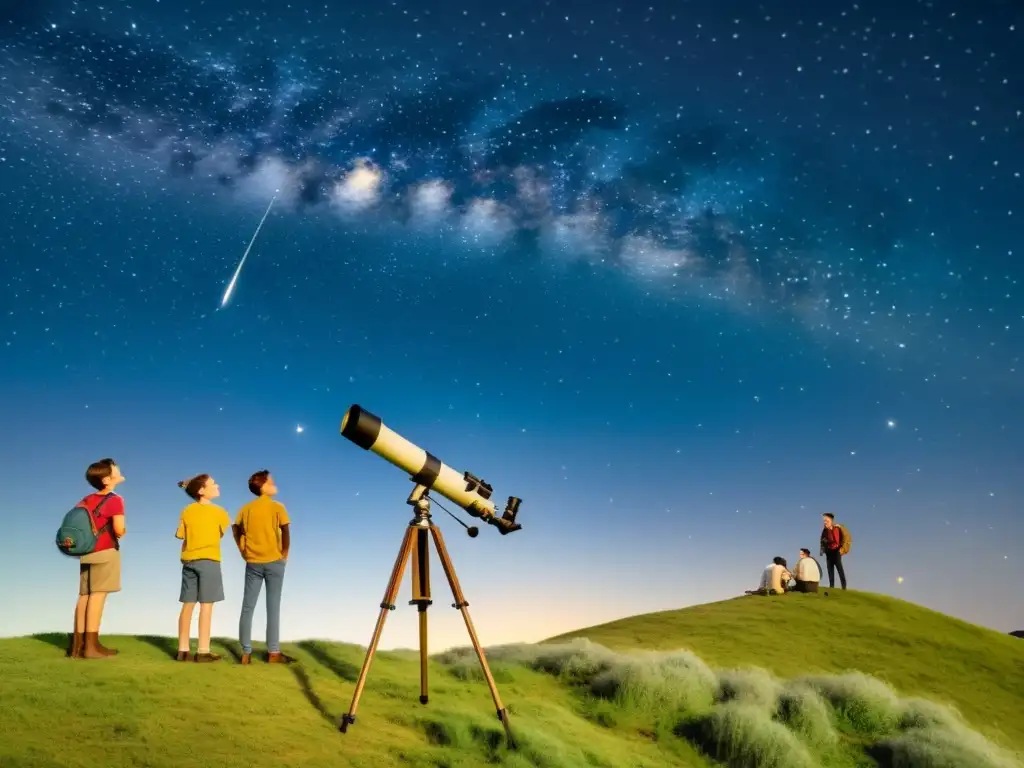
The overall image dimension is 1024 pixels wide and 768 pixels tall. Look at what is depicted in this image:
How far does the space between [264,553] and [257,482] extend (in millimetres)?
1120

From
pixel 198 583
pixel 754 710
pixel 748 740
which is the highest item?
pixel 198 583

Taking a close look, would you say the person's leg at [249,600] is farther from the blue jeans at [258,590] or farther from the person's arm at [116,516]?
the person's arm at [116,516]

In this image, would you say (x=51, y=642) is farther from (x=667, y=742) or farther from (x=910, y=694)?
(x=910, y=694)

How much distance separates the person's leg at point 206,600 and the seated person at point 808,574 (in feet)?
64.7

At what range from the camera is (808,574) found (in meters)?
24.9

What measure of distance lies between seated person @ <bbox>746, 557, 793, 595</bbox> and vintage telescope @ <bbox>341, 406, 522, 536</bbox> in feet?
57.6

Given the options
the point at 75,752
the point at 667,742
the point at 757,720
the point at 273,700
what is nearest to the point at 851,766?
the point at 757,720

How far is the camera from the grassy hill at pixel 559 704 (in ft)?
27.3

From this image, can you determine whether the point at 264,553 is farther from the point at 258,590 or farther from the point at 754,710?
the point at 754,710

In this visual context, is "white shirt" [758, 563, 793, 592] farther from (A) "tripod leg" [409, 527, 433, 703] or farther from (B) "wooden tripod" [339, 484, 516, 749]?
(A) "tripod leg" [409, 527, 433, 703]

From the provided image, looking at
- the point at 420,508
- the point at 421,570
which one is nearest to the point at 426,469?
the point at 420,508

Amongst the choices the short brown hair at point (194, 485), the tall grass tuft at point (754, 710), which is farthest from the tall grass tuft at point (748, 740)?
the short brown hair at point (194, 485)

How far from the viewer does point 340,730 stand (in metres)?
9.06

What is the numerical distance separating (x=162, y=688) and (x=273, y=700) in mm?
1374
